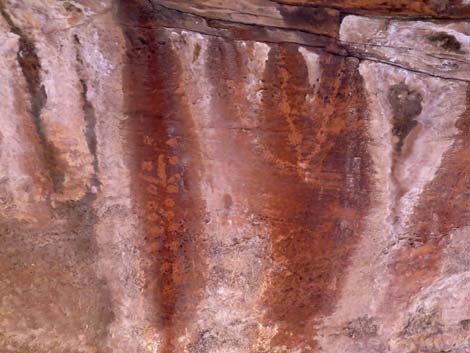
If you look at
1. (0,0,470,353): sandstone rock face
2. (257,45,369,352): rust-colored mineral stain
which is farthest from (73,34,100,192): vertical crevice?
(257,45,369,352): rust-colored mineral stain

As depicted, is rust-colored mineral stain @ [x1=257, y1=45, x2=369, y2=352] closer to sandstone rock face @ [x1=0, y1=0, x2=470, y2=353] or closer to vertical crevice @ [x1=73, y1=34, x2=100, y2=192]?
sandstone rock face @ [x1=0, y1=0, x2=470, y2=353]

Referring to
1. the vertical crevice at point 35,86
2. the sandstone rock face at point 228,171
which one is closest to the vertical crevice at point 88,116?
the sandstone rock face at point 228,171

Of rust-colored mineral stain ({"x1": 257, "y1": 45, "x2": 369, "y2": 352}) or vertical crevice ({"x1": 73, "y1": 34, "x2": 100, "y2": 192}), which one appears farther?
rust-colored mineral stain ({"x1": 257, "y1": 45, "x2": 369, "y2": 352})

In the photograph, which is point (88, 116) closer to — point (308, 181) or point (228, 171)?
point (228, 171)

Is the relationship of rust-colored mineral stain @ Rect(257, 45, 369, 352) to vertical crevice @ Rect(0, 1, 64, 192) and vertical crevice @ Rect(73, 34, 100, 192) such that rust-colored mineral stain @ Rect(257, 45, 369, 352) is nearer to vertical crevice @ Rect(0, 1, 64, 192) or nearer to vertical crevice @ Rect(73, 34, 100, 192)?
vertical crevice @ Rect(73, 34, 100, 192)

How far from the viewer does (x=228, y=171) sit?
159 centimetres

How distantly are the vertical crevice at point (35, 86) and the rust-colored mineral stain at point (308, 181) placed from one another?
2.26 feet

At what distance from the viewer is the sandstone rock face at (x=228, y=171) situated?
1.41m

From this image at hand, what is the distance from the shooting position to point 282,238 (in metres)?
1.70

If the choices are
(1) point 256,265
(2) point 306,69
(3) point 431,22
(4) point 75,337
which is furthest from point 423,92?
(4) point 75,337

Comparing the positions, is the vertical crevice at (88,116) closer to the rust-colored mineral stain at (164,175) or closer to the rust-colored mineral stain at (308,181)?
the rust-colored mineral stain at (164,175)

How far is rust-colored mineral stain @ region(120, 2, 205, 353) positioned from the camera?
4.66 feet

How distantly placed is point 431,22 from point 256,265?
3.32 ft

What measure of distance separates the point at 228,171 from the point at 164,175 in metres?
0.22
